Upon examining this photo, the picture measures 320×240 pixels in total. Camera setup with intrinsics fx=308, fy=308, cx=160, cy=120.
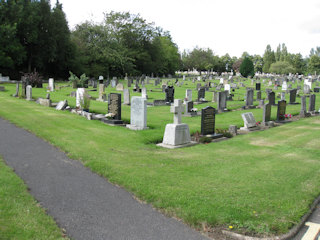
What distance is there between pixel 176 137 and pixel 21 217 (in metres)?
6.17

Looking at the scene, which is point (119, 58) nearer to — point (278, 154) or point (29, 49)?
point (29, 49)

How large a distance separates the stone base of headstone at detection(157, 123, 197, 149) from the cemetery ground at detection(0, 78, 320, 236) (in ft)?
1.57

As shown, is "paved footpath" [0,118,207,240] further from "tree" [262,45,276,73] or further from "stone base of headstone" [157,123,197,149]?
"tree" [262,45,276,73]

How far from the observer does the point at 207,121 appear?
12.3m

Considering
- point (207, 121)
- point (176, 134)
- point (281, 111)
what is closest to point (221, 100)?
point (281, 111)

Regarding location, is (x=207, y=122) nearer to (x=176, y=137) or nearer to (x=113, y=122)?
(x=176, y=137)

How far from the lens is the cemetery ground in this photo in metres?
5.19

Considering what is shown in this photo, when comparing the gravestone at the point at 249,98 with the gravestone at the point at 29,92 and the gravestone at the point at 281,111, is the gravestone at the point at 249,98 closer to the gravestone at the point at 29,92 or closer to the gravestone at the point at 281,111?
the gravestone at the point at 281,111

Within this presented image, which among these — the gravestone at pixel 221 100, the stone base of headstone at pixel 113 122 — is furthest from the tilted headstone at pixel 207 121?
the gravestone at pixel 221 100

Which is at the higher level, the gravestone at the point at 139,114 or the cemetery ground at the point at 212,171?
the gravestone at the point at 139,114

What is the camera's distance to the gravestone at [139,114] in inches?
509

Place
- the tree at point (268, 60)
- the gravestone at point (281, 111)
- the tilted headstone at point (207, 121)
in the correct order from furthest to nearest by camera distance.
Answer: the tree at point (268, 60)
the gravestone at point (281, 111)
the tilted headstone at point (207, 121)

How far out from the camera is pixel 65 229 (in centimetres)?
466

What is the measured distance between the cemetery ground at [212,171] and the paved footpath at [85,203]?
0.28 m
